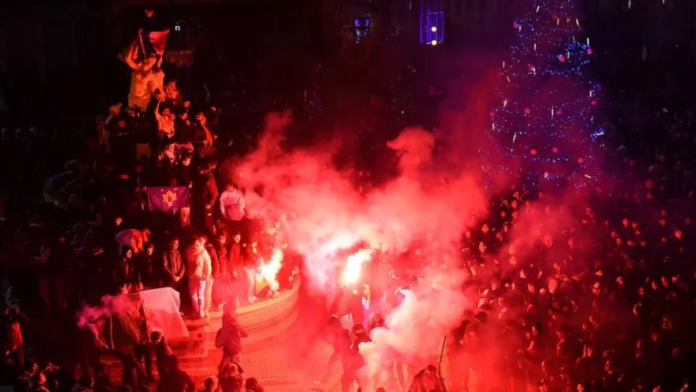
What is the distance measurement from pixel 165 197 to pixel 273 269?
2029 millimetres

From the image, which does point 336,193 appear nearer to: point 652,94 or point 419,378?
point 419,378

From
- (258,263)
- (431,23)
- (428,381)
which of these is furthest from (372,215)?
(431,23)

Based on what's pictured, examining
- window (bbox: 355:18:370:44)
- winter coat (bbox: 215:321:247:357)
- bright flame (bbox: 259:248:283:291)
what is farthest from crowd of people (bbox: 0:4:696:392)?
window (bbox: 355:18:370:44)

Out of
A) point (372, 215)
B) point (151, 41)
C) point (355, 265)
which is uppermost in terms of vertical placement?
point (151, 41)

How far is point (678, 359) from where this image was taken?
8.98 metres

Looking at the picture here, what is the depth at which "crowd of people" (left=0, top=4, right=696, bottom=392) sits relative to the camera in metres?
9.59

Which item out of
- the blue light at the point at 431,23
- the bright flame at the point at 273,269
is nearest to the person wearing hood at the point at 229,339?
the bright flame at the point at 273,269

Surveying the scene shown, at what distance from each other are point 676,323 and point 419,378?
3.10 metres

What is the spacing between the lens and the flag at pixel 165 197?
12.7m

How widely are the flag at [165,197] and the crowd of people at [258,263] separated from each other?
0.14 m

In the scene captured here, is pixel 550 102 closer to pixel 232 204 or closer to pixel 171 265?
pixel 232 204

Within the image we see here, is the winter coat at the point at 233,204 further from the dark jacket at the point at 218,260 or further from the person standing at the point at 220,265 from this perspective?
the dark jacket at the point at 218,260

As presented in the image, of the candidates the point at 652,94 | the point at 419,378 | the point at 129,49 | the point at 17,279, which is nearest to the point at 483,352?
the point at 419,378

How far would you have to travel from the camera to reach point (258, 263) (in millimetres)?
12359
